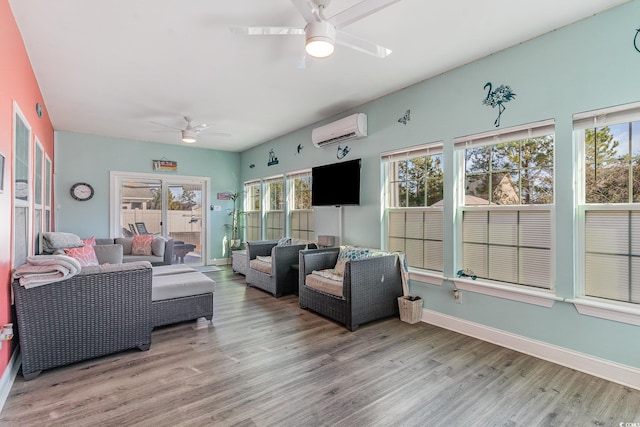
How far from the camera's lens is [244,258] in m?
5.66

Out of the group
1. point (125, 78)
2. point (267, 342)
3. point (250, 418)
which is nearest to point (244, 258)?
point (267, 342)

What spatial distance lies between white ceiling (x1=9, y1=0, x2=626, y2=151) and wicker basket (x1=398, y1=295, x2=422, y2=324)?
246 centimetres

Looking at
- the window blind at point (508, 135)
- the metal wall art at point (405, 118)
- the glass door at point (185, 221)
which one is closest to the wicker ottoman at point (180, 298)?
the metal wall art at point (405, 118)

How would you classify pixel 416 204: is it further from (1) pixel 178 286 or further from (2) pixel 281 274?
(1) pixel 178 286

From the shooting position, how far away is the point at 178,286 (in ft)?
10.5

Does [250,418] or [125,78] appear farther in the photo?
[125,78]

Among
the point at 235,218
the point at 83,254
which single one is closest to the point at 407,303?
the point at 83,254

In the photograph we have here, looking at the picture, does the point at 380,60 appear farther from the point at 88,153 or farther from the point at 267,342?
the point at 88,153

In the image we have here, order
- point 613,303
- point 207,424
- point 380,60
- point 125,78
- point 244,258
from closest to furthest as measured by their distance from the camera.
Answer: point 207,424 → point 613,303 → point 380,60 → point 125,78 → point 244,258

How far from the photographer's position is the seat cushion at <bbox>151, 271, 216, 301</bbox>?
3.10 metres

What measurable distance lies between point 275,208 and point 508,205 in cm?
434

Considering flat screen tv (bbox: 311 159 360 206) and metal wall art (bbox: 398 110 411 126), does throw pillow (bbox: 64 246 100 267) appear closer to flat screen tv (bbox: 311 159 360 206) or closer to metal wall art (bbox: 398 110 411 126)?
flat screen tv (bbox: 311 159 360 206)

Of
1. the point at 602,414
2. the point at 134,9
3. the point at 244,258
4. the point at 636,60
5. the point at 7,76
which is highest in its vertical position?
the point at 134,9

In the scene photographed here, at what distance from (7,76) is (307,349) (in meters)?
3.06
